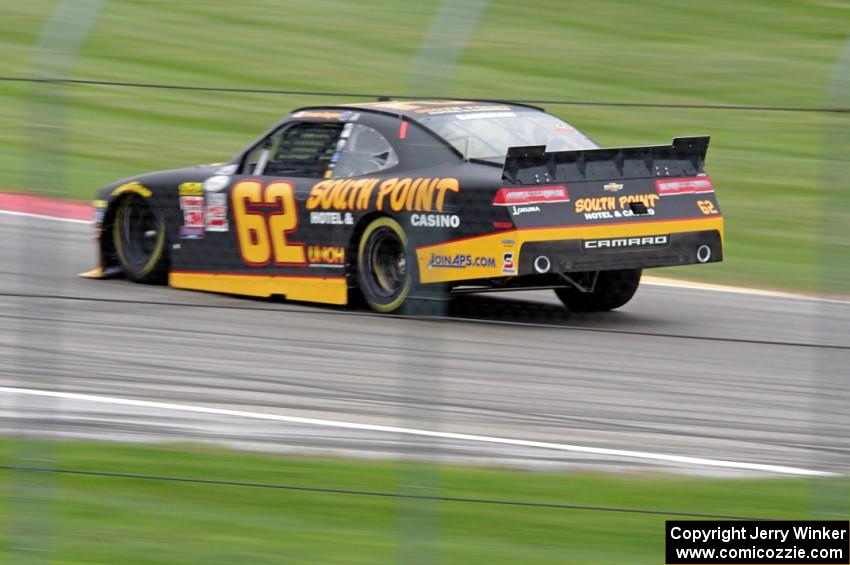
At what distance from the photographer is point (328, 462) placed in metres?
5.82

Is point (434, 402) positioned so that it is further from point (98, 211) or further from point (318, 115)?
point (98, 211)

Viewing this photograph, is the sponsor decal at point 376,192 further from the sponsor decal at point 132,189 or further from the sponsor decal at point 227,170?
the sponsor decal at point 132,189

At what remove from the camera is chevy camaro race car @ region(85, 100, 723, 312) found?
7820mm

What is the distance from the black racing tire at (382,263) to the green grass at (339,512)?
2.20 meters

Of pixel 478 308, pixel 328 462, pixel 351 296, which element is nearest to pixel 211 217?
pixel 351 296

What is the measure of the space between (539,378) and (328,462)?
3.87 feet

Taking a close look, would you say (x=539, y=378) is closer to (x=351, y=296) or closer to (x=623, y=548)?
(x=623, y=548)

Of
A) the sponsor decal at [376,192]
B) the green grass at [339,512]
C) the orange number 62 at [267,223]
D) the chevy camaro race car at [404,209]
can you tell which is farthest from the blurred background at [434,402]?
the sponsor decal at [376,192]

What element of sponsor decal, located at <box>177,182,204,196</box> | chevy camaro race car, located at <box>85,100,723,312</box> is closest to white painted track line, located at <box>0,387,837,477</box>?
chevy camaro race car, located at <box>85,100,723,312</box>

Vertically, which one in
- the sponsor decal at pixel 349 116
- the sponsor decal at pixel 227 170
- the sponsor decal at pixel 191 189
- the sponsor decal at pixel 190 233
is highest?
the sponsor decal at pixel 349 116

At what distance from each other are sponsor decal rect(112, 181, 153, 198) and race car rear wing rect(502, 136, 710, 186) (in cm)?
264

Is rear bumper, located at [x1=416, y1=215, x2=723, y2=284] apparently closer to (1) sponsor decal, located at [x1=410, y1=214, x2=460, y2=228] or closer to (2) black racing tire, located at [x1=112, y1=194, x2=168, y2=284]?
(1) sponsor decal, located at [x1=410, y1=214, x2=460, y2=228]

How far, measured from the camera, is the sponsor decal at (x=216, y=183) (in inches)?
359

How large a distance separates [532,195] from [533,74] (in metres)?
5.01
